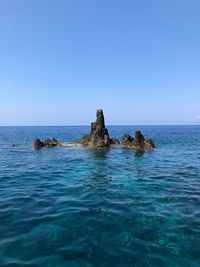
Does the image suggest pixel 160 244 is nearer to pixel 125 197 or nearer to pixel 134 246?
pixel 134 246

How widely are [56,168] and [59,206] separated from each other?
1614cm

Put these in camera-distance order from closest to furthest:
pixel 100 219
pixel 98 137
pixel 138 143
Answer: pixel 100 219, pixel 138 143, pixel 98 137

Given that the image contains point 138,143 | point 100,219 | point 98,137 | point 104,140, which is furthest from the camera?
point 98,137

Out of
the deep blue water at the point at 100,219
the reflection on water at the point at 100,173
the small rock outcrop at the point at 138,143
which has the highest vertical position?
the small rock outcrop at the point at 138,143

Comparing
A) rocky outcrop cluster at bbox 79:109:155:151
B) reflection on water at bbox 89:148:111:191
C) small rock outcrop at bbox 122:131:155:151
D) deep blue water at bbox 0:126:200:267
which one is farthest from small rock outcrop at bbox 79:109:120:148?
deep blue water at bbox 0:126:200:267

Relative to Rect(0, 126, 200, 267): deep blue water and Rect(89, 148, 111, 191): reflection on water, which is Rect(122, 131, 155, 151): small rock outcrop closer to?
Rect(89, 148, 111, 191): reflection on water

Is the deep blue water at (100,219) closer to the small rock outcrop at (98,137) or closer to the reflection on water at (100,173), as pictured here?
Answer: the reflection on water at (100,173)

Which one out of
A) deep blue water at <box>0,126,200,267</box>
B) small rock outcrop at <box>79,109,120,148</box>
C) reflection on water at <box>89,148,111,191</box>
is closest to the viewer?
deep blue water at <box>0,126,200,267</box>

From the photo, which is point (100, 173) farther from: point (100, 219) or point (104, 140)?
point (104, 140)

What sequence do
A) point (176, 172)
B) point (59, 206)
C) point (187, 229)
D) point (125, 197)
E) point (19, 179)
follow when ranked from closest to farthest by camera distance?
point (187, 229) → point (59, 206) → point (125, 197) → point (19, 179) → point (176, 172)

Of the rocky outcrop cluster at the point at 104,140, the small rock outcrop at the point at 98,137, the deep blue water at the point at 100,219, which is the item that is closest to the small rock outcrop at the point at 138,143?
the rocky outcrop cluster at the point at 104,140

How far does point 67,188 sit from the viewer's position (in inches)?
959

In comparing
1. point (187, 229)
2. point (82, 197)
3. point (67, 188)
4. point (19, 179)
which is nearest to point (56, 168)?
point (19, 179)

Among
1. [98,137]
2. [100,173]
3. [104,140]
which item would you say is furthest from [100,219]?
[98,137]
